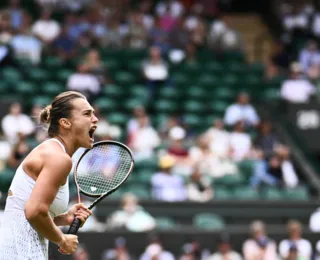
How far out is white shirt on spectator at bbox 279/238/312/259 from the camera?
1036 cm

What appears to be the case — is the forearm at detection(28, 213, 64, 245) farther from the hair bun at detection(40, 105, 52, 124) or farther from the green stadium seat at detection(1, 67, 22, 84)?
the green stadium seat at detection(1, 67, 22, 84)

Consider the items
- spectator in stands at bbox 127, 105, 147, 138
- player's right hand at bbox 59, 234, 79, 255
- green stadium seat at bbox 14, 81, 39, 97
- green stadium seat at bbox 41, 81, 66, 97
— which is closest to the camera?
player's right hand at bbox 59, 234, 79, 255

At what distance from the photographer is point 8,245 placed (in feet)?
13.0

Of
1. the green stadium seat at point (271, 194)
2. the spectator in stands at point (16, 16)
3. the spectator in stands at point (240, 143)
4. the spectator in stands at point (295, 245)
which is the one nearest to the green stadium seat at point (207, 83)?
the spectator in stands at point (240, 143)

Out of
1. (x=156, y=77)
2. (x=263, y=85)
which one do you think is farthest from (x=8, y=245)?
(x=263, y=85)

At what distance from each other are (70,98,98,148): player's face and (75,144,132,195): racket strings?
46cm

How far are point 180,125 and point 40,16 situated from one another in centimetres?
394

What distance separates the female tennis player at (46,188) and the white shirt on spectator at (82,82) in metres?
9.35

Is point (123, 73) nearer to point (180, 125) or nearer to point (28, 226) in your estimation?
point (180, 125)

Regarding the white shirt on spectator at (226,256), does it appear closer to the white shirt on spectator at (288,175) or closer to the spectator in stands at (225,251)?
the spectator in stands at (225,251)

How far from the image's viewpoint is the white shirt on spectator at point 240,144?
41.8 feet

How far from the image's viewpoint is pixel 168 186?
11.6 m

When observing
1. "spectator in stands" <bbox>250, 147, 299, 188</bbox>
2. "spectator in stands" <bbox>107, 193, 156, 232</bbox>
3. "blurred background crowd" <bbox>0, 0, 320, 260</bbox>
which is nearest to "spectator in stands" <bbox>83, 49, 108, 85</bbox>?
"blurred background crowd" <bbox>0, 0, 320, 260</bbox>

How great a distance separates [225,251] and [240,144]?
2949 millimetres
